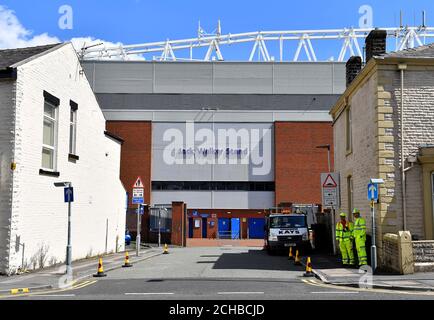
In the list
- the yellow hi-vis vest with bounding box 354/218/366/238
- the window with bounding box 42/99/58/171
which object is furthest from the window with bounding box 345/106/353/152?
the window with bounding box 42/99/58/171

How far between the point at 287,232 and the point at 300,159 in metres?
29.6

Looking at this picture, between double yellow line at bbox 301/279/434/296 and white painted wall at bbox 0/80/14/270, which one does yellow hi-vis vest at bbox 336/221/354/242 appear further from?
white painted wall at bbox 0/80/14/270

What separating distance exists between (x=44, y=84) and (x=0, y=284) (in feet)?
23.8

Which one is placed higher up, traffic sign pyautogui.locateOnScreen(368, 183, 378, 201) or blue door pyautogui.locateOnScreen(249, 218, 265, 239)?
traffic sign pyautogui.locateOnScreen(368, 183, 378, 201)

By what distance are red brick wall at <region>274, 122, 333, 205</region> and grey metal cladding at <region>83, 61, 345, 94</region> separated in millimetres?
4241

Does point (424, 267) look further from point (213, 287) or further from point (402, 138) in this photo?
point (213, 287)

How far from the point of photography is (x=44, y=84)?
1720 centimetres

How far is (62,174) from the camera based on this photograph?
18828 mm

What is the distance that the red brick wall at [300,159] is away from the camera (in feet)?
174

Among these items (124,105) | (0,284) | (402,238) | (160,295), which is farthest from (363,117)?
(124,105)

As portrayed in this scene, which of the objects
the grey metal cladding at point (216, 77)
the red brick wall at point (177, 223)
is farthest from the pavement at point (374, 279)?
the grey metal cladding at point (216, 77)

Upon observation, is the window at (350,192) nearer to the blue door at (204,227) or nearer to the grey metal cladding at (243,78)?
the blue door at (204,227)

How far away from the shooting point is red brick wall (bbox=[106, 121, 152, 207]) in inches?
2120

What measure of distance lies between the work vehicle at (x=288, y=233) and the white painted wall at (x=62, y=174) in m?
8.08
